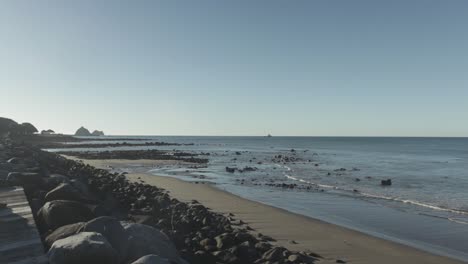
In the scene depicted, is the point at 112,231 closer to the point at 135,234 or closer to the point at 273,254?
the point at 135,234

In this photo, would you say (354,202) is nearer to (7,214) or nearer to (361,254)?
(361,254)

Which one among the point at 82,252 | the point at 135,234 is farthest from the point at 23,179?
the point at 82,252

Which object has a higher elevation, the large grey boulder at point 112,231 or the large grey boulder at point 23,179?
the large grey boulder at point 23,179

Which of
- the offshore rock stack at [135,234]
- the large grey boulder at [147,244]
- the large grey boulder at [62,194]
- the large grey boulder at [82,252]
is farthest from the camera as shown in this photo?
the large grey boulder at [62,194]

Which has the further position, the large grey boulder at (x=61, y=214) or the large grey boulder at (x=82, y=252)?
the large grey boulder at (x=61, y=214)

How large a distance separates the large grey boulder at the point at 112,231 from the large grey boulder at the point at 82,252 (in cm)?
74

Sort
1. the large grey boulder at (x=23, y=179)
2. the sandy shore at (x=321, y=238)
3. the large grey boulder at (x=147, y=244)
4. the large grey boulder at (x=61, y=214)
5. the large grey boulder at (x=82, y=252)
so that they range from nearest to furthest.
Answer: the large grey boulder at (x=82, y=252), the large grey boulder at (x=147, y=244), the large grey boulder at (x=61, y=214), the sandy shore at (x=321, y=238), the large grey boulder at (x=23, y=179)

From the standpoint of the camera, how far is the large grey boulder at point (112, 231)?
23.6 feet

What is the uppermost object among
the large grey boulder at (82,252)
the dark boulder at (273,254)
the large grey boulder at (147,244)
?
the large grey boulder at (82,252)

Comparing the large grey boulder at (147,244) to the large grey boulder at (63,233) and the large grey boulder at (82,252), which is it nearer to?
the large grey boulder at (82,252)

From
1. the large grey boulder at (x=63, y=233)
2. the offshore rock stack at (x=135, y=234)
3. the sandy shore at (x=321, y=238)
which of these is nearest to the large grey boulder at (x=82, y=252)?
the offshore rock stack at (x=135, y=234)

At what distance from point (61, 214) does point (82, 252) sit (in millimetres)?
2974

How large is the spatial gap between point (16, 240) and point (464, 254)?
10098 millimetres

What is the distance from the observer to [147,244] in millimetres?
7371
